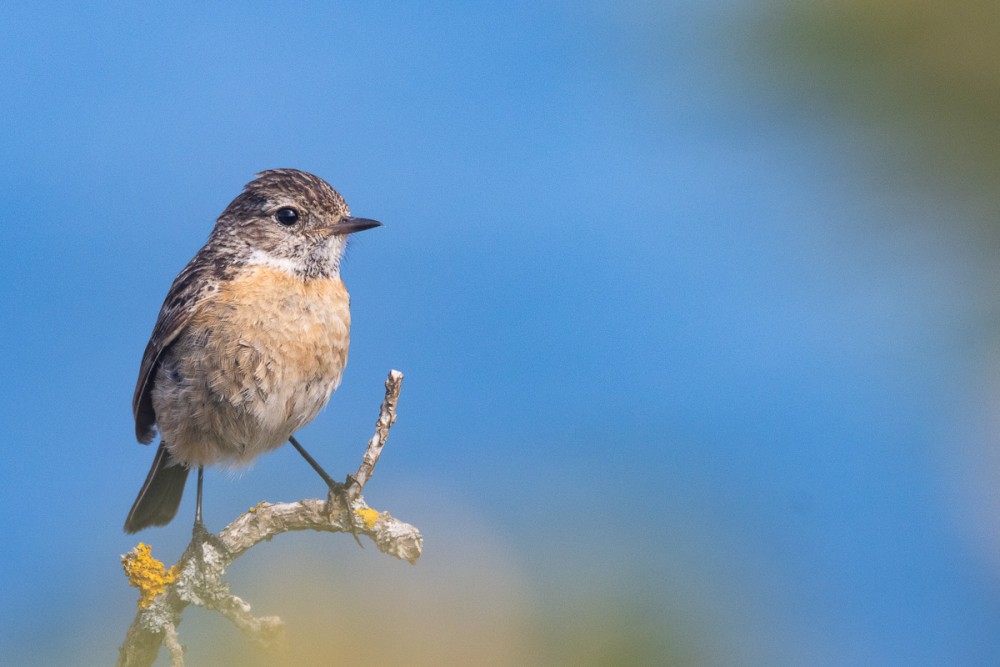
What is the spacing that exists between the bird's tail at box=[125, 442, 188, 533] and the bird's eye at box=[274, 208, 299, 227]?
833 millimetres

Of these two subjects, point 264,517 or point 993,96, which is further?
point 993,96

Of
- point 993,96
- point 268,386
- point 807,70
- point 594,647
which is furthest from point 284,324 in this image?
point 993,96

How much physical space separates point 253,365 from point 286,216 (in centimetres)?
55

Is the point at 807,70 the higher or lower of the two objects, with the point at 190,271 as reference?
higher

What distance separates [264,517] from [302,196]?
3.28 ft

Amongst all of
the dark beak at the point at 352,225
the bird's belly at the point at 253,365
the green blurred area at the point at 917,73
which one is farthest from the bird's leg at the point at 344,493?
the green blurred area at the point at 917,73

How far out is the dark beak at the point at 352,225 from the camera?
120 inches

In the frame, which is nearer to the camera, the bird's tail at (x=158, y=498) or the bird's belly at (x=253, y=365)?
the bird's belly at (x=253, y=365)

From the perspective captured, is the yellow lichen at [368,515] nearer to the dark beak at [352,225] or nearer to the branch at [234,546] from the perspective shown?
the branch at [234,546]

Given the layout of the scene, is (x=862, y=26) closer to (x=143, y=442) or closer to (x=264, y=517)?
(x=264, y=517)

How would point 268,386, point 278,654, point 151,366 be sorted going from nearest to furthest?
point 278,654 → point 268,386 → point 151,366

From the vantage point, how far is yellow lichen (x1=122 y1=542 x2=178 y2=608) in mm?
2740

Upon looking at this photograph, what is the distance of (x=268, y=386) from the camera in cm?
282

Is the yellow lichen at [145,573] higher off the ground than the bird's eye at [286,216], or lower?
lower
